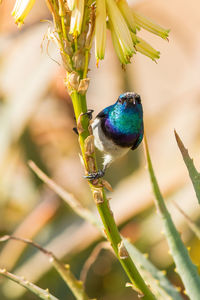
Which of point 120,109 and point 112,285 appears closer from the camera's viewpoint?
point 120,109

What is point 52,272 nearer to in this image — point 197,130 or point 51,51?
point 51,51

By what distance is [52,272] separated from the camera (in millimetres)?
1638

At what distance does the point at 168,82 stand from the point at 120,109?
2.72 meters

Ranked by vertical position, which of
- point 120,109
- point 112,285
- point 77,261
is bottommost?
point 112,285

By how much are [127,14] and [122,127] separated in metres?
0.34

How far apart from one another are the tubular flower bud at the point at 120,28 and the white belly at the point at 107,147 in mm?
362

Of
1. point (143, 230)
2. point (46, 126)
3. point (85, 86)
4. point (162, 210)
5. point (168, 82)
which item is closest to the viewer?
point (85, 86)

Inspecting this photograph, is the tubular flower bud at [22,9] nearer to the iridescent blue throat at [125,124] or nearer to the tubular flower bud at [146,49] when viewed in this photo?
the tubular flower bud at [146,49]

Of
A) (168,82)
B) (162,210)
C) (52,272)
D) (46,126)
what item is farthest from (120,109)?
(168,82)

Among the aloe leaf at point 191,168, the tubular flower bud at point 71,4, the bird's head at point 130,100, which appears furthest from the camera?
the bird's head at point 130,100

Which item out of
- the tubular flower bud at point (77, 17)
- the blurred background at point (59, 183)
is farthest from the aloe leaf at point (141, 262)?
the blurred background at point (59, 183)

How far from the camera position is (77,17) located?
62 centimetres

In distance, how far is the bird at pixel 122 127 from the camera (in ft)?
3.28

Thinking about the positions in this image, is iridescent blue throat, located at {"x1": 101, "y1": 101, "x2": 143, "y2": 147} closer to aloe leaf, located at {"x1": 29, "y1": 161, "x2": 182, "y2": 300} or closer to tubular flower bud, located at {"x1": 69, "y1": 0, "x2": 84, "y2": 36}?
aloe leaf, located at {"x1": 29, "y1": 161, "x2": 182, "y2": 300}
